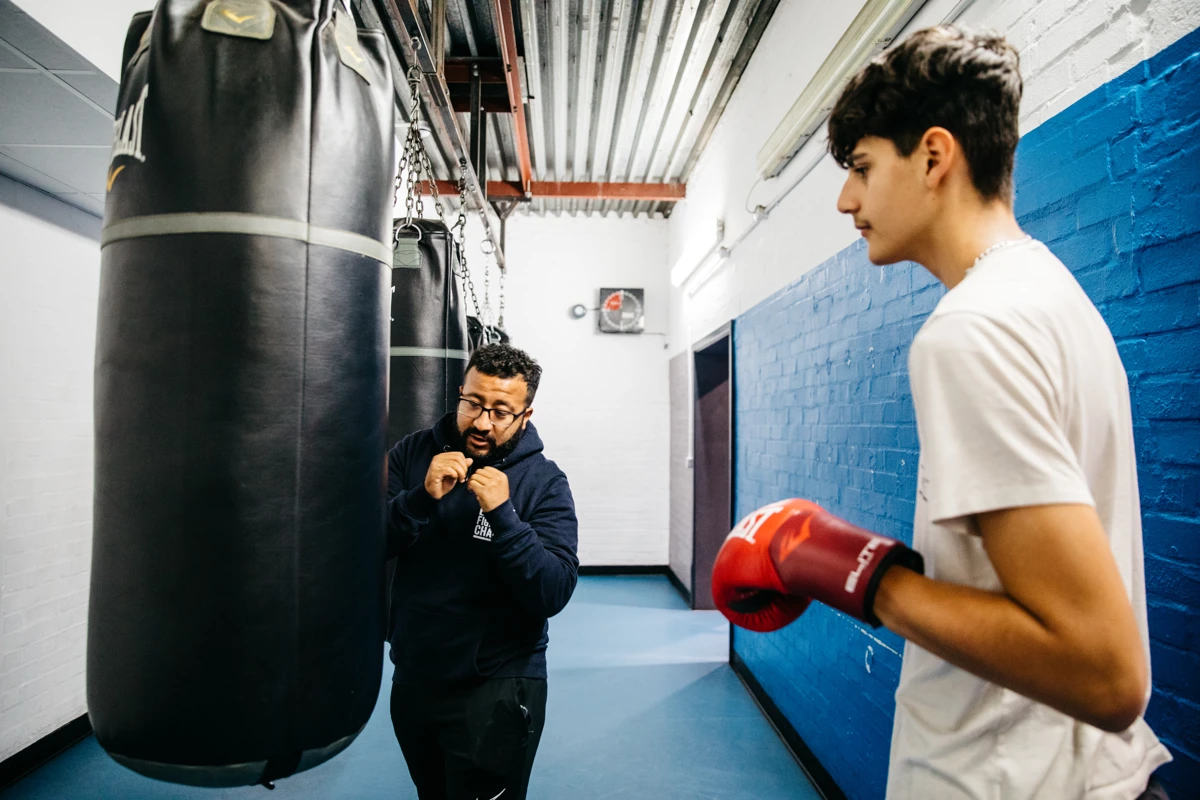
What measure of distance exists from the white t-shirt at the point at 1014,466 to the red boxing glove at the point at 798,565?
0.09 m

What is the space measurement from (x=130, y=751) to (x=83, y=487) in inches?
101

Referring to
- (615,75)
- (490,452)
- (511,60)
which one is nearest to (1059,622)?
(490,452)

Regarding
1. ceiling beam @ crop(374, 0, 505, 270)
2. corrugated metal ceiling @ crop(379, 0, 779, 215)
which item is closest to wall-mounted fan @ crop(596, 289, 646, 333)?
corrugated metal ceiling @ crop(379, 0, 779, 215)

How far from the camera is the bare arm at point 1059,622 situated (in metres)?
0.58

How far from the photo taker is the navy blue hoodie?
1.51m

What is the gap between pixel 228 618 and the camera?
→ 35.6 inches

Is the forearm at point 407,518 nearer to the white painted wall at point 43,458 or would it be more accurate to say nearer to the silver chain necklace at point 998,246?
the silver chain necklace at point 998,246

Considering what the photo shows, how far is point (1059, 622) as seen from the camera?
59cm

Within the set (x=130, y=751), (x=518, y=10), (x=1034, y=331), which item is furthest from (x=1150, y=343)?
(x=518, y=10)

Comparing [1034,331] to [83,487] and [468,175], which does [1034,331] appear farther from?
[83,487]

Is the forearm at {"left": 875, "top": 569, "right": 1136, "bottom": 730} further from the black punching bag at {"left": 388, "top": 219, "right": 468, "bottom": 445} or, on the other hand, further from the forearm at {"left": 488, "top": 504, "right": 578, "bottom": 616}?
the black punching bag at {"left": 388, "top": 219, "right": 468, "bottom": 445}

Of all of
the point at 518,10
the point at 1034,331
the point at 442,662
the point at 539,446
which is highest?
the point at 518,10

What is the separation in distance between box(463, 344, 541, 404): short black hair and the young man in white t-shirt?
3.31ft

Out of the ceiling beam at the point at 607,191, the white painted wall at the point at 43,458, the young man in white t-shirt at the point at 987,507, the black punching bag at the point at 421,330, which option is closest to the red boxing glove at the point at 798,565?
the young man in white t-shirt at the point at 987,507
